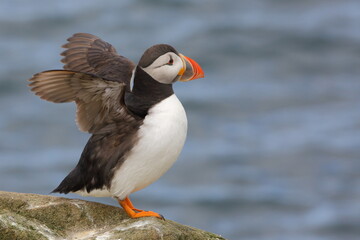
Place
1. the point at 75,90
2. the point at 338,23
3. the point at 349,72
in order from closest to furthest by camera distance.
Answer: the point at 75,90 → the point at 349,72 → the point at 338,23

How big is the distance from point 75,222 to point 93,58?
1932 millimetres

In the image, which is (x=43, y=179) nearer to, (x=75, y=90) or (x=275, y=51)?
(x=275, y=51)

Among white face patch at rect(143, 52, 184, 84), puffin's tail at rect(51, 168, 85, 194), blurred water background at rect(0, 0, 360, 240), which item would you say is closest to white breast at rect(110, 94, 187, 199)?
white face patch at rect(143, 52, 184, 84)

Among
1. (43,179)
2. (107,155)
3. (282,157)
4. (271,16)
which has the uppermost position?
(271,16)

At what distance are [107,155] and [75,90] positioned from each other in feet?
1.80

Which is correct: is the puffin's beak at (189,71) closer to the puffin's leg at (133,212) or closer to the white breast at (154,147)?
the white breast at (154,147)

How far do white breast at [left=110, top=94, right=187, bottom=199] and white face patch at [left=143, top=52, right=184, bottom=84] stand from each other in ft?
0.55

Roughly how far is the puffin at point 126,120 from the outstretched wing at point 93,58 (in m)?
0.64

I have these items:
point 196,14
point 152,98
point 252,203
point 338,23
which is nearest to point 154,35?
point 196,14

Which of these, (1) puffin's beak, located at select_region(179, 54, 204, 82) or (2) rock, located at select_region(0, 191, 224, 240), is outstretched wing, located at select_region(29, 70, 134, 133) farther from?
(2) rock, located at select_region(0, 191, 224, 240)

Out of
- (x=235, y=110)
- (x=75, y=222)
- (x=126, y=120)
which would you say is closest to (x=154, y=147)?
(x=126, y=120)

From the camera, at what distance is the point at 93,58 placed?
752cm

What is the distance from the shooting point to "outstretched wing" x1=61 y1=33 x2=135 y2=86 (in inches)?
284

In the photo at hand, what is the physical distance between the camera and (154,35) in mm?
24281
